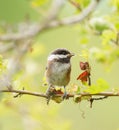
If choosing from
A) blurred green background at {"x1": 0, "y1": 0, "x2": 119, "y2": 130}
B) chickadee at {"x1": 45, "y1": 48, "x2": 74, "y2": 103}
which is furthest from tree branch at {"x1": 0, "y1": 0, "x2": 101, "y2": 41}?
chickadee at {"x1": 45, "y1": 48, "x2": 74, "y2": 103}

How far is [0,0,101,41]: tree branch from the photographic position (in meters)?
4.19

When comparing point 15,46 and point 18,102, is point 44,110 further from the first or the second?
point 15,46

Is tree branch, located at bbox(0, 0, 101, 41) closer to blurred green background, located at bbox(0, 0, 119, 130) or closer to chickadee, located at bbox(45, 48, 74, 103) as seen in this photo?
blurred green background, located at bbox(0, 0, 119, 130)

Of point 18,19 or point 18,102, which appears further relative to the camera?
point 18,19

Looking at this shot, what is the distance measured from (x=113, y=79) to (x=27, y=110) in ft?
7.17

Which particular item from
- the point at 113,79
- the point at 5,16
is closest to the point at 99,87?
the point at 113,79

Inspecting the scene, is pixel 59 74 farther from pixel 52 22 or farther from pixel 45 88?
pixel 52 22

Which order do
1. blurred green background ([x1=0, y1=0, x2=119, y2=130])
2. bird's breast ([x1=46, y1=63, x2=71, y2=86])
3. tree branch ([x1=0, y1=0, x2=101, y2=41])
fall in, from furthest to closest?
tree branch ([x1=0, y1=0, x2=101, y2=41]), blurred green background ([x1=0, y1=0, x2=119, y2=130]), bird's breast ([x1=46, y1=63, x2=71, y2=86])

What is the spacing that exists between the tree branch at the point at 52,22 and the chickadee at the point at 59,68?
0.67m

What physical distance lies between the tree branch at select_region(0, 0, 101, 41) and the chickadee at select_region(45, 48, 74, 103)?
67 centimetres

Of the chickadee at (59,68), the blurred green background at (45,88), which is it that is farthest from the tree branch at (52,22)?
the chickadee at (59,68)

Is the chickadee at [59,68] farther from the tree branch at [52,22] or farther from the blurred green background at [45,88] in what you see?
the tree branch at [52,22]

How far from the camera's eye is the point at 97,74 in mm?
7512

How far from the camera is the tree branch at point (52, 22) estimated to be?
419 centimetres
